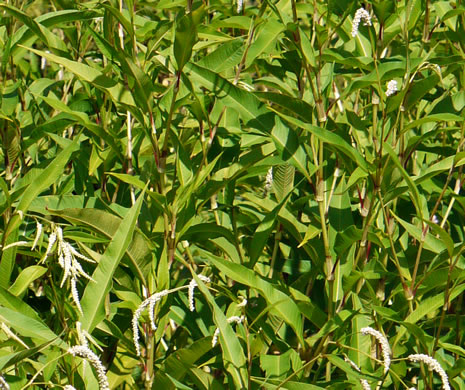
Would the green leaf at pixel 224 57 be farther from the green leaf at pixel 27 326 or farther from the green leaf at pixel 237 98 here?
the green leaf at pixel 27 326

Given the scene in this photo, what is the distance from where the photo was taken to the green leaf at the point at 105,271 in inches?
54.0

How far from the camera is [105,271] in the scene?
1.38 meters

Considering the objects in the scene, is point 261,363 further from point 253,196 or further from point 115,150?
point 115,150

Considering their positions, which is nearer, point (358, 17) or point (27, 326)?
point (27, 326)

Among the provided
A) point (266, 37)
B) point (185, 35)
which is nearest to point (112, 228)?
point (185, 35)

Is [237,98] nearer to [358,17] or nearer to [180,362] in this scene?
[358,17]

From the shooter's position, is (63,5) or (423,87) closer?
(423,87)

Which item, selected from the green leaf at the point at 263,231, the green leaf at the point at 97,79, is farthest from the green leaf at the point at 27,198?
the green leaf at the point at 263,231

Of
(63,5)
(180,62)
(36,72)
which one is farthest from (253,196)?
(36,72)

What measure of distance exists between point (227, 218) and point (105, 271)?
57cm

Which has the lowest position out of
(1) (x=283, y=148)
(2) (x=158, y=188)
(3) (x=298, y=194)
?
(3) (x=298, y=194)

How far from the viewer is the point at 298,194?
2.03 metres

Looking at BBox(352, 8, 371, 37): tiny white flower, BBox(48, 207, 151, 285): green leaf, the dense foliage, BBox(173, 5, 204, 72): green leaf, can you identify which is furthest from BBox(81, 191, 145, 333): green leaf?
BBox(352, 8, 371, 37): tiny white flower

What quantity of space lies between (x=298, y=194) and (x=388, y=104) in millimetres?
440
